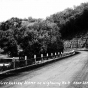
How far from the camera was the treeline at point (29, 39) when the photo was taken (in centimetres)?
4803

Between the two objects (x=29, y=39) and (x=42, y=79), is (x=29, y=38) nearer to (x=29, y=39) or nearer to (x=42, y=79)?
(x=29, y=39)

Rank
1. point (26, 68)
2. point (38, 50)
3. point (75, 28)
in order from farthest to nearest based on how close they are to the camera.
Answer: point (75, 28)
point (38, 50)
point (26, 68)

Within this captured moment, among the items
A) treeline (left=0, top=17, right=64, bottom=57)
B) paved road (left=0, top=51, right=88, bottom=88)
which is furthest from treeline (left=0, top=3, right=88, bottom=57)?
paved road (left=0, top=51, right=88, bottom=88)

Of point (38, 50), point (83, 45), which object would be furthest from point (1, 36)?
point (83, 45)

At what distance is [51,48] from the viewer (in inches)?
2056

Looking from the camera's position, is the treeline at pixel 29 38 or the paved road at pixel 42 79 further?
the treeline at pixel 29 38

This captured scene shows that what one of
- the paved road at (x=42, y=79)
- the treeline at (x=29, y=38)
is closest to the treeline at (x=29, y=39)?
the treeline at (x=29, y=38)

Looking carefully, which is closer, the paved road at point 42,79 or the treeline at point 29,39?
the paved road at point 42,79

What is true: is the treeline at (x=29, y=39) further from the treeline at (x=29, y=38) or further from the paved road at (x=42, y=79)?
the paved road at (x=42, y=79)

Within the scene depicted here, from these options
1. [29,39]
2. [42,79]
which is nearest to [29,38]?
[29,39]

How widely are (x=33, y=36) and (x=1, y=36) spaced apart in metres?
12.0

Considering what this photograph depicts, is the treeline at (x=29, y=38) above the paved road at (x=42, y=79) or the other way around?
above

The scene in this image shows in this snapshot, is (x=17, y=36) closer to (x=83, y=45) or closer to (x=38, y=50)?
(x=38, y=50)

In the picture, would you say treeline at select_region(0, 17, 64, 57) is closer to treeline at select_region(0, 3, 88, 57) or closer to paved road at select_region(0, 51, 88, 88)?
treeline at select_region(0, 3, 88, 57)
